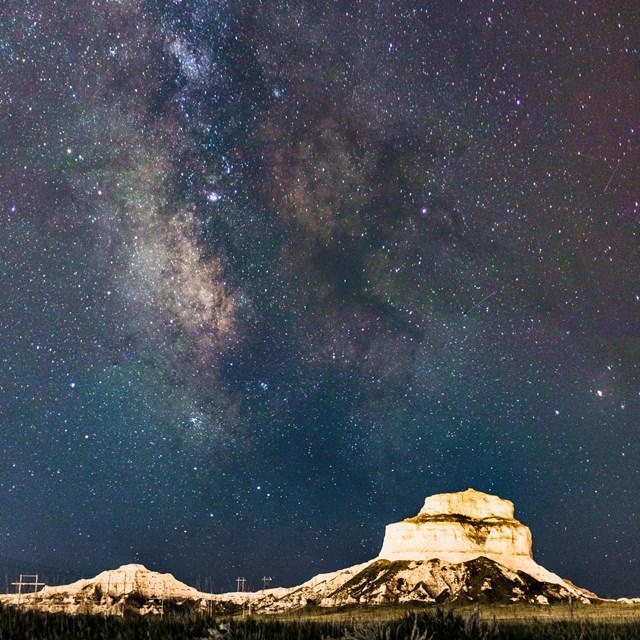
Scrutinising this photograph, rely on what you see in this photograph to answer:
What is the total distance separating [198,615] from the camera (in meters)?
17.3

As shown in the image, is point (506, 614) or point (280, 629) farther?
point (506, 614)

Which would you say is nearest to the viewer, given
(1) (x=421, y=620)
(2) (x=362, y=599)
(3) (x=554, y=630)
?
(1) (x=421, y=620)

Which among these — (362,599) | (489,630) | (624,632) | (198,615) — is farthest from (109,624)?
(362,599)

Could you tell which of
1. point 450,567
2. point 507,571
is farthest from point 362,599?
point 507,571

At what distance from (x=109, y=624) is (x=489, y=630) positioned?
8.74 m

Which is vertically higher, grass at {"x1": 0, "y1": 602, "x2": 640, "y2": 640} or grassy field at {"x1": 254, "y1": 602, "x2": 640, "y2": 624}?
grassy field at {"x1": 254, "y1": 602, "x2": 640, "y2": 624}

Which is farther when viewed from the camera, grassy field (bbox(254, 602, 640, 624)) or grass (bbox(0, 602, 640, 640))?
grassy field (bbox(254, 602, 640, 624))

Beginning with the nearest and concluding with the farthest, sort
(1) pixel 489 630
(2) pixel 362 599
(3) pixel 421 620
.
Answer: (1) pixel 489 630 → (3) pixel 421 620 → (2) pixel 362 599

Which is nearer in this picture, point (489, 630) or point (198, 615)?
point (489, 630)

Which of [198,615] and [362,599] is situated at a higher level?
[362,599]

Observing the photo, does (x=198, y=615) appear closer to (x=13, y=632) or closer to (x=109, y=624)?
(x=109, y=624)

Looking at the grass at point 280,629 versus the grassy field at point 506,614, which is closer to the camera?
the grass at point 280,629

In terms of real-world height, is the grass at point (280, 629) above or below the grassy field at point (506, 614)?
below

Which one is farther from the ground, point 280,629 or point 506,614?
point 506,614
